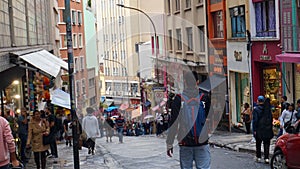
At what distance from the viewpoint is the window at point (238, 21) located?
93.1 feet

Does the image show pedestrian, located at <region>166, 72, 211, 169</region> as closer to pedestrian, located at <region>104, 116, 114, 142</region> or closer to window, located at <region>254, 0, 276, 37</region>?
pedestrian, located at <region>104, 116, 114, 142</region>

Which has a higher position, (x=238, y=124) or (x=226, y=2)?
(x=226, y=2)

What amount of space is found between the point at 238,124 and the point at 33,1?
11.4 metres

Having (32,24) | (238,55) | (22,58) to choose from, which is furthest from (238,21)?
(22,58)

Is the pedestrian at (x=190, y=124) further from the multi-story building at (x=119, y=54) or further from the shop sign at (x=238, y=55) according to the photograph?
the multi-story building at (x=119, y=54)

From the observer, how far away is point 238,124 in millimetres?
28688

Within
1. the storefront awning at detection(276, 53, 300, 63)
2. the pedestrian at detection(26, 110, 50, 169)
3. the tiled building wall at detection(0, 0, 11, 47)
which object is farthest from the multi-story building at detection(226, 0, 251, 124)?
the pedestrian at detection(26, 110, 50, 169)

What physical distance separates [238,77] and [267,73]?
11.4 feet

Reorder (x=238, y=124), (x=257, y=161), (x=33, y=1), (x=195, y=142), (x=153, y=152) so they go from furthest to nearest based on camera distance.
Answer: (x=238, y=124)
(x=33, y=1)
(x=153, y=152)
(x=257, y=161)
(x=195, y=142)

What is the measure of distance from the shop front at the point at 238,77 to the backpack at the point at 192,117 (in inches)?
741

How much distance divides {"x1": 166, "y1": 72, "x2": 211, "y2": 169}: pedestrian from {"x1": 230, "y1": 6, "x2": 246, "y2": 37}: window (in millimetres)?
19844

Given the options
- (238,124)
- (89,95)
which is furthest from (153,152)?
(89,95)

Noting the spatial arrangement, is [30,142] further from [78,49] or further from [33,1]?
[78,49]

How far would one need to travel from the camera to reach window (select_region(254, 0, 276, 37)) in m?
24.9
